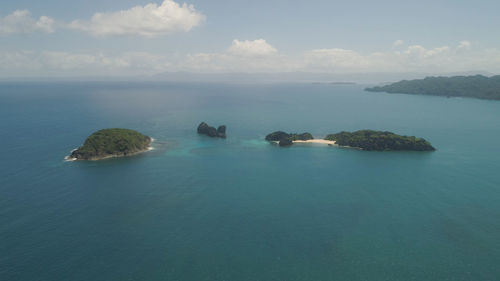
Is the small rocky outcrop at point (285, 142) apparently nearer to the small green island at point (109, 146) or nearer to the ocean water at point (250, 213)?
the ocean water at point (250, 213)

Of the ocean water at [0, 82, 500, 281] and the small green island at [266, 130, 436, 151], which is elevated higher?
the small green island at [266, 130, 436, 151]

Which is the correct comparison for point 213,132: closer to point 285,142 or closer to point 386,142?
point 285,142

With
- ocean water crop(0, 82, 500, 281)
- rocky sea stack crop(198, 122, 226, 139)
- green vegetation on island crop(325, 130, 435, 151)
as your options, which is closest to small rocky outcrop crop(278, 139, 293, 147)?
ocean water crop(0, 82, 500, 281)

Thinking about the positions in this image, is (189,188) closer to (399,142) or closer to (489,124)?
(399,142)

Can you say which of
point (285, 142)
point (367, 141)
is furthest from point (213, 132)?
point (367, 141)

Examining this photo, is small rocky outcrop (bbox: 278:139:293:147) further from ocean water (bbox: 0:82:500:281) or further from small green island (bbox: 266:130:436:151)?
ocean water (bbox: 0:82:500:281)

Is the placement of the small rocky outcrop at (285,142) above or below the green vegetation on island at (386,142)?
below

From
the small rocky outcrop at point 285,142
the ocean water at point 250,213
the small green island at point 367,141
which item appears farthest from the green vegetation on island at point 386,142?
the small rocky outcrop at point 285,142
